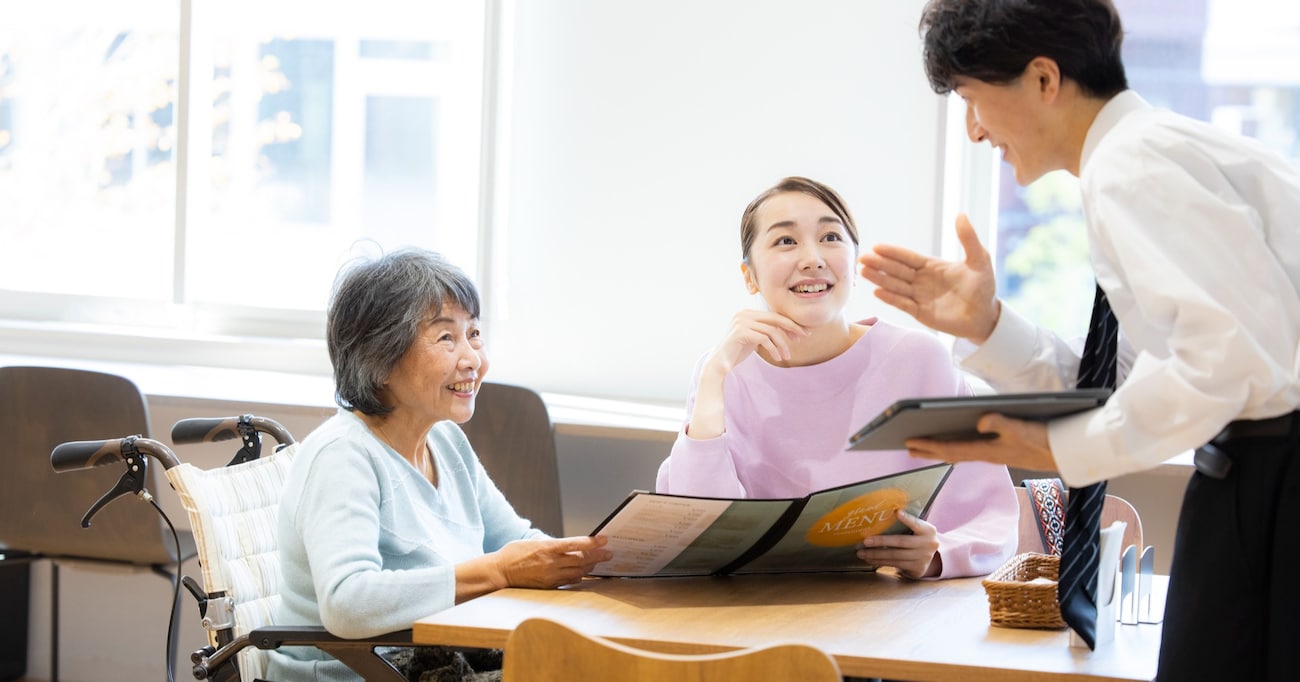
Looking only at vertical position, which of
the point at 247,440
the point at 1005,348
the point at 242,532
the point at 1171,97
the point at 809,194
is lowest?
the point at 242,532

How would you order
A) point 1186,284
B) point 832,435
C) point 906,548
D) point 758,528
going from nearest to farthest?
point 1186,284, point 758,528, point 906,548, point 832,435

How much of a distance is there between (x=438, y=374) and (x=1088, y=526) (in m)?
1.00

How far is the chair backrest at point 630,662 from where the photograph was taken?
51.3 inches

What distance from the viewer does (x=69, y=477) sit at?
3.16 m

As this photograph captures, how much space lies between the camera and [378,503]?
77.6 inches

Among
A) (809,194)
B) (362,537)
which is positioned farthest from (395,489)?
(809,194)

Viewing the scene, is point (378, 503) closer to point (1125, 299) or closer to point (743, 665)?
point (743, 665)

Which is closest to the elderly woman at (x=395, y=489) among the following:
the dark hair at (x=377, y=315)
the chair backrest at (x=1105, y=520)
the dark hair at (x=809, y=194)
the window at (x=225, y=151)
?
the dark hair at (x=377, y=315)

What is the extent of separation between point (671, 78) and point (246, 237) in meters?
1.48

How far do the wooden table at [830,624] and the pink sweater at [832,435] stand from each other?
0.60 feet

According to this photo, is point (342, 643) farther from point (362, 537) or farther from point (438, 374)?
point (438, 374)

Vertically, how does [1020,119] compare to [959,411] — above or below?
above

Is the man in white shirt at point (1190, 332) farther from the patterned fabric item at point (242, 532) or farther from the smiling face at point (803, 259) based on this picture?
the patterned fabric item at point (242, 532)

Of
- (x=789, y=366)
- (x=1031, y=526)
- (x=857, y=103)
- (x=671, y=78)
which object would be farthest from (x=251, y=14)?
(x=1031, y=526)
